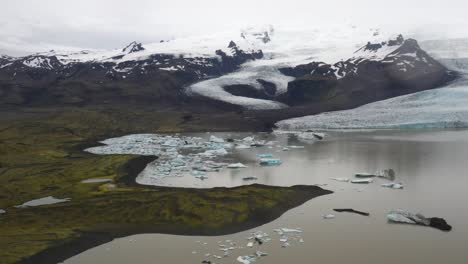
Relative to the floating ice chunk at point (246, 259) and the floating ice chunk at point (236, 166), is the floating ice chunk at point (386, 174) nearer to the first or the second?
the floating ice chunk at point (236, 166)

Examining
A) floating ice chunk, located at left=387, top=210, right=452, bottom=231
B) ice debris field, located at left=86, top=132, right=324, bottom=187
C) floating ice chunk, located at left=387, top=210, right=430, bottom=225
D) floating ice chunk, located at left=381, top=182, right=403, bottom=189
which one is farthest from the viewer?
ice debris field, located at left=86, top=132, right=324, bottom=187

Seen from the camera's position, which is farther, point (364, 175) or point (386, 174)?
point (364, 175)

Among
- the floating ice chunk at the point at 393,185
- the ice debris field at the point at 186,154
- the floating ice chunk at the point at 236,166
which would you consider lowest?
the ice debris field at the point at 186,154

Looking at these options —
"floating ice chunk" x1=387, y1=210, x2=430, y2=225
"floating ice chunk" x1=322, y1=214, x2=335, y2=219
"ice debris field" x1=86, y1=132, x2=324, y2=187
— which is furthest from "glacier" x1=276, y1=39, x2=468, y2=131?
"floating ice chunk" x1=322, y1=214, x2=335, y2=219

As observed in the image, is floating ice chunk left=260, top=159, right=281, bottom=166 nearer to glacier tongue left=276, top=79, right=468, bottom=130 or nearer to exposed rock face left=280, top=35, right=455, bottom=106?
glacier tongue left=276, top=79, right=468, bottom=130

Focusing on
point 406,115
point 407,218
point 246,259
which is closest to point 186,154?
point 407,218

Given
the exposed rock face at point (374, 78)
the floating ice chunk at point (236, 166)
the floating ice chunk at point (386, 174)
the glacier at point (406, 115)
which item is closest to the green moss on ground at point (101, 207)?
the floating ice chunk at point (386, 174)

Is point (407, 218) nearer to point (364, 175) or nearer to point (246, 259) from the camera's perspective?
point (246, 259)
